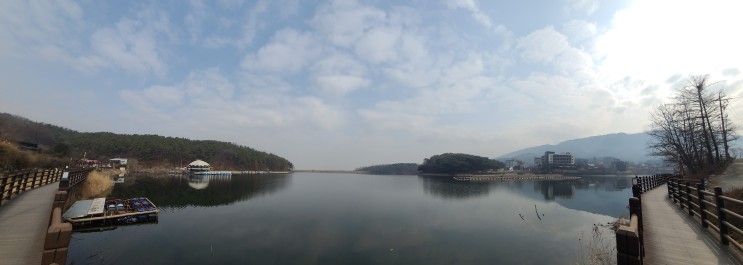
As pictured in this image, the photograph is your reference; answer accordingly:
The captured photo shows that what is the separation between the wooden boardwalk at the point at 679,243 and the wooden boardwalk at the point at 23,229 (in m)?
17.3

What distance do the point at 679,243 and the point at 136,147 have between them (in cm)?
16653

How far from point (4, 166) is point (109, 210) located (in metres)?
27.5

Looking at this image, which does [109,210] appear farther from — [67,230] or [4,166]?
[4,166]

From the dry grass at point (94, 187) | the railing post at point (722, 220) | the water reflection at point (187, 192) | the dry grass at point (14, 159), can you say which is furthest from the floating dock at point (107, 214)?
the railing post at point (722, 220)

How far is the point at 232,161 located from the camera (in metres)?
183

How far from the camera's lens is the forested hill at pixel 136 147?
348 ft

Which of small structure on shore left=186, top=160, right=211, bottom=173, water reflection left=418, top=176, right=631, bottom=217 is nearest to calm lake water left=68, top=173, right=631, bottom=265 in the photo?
water reflection left=418, top=176, right=631, bottom=217

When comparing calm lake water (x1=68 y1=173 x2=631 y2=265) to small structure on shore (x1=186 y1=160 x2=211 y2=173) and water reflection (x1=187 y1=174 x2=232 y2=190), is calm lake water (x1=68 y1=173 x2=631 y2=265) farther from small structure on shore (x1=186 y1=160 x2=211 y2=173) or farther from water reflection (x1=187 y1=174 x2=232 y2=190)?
small structure on shore (x1=186 y1=160 x2=211 y2=173)

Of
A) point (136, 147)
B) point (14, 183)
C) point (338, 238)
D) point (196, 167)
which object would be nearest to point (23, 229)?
point (14, 183)

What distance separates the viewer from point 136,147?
138500 mm

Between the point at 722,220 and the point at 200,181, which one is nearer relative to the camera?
the point at 722,220

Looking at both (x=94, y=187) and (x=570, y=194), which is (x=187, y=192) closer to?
(x=94, y=187)

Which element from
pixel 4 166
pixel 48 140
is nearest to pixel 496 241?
pixel 4 166

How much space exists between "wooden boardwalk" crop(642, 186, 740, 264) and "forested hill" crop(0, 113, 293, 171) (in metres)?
126
